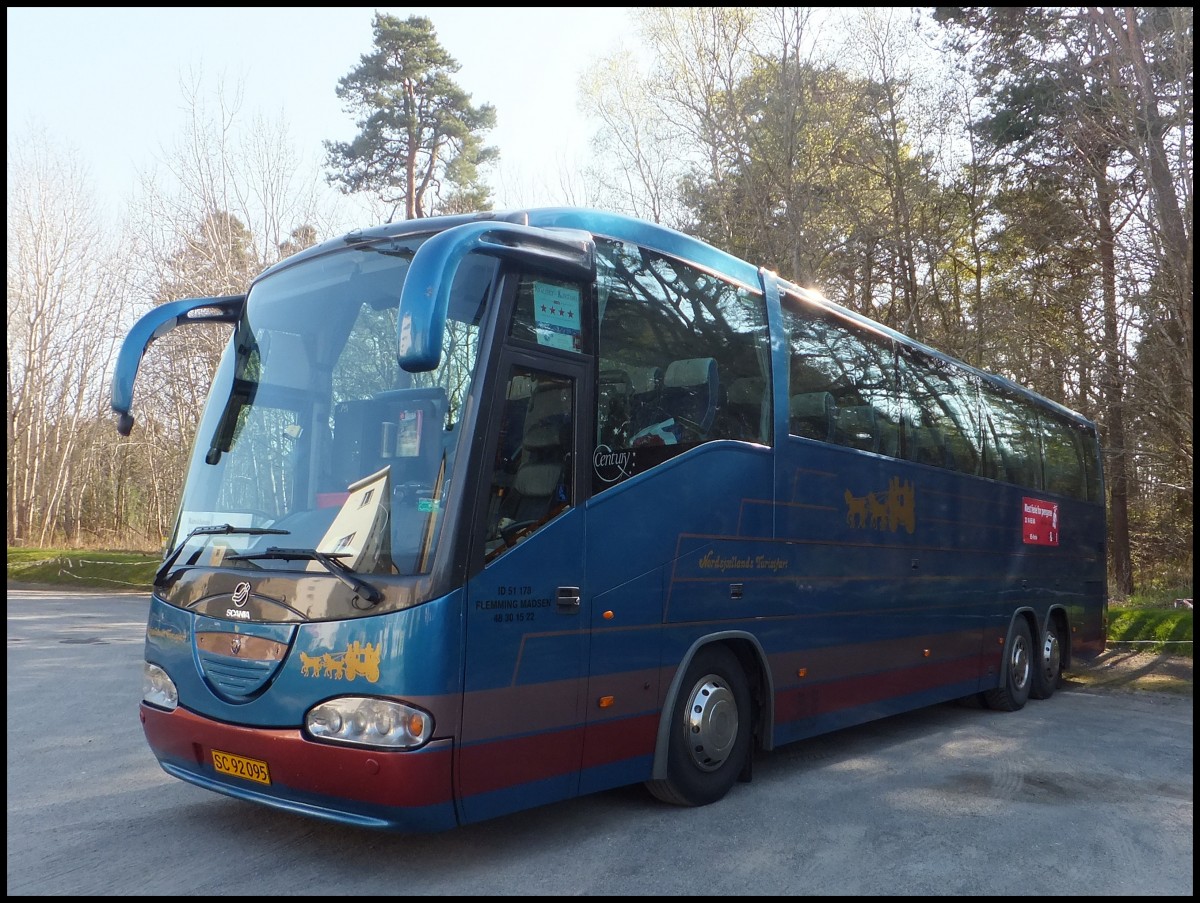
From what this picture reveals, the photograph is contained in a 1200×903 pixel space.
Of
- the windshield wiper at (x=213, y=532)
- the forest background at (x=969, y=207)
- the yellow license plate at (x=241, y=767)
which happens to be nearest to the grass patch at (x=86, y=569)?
the forest background at (x=969, y=207)

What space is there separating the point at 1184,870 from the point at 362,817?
13.9 feet

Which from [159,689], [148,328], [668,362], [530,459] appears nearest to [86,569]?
[148,328]

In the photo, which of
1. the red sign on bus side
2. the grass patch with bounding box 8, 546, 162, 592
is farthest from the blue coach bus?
the grass patch with bounding box 8, 546, 162, 592

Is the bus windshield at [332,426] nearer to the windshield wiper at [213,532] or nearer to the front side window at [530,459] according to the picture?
the windshield wiper at [213,532]

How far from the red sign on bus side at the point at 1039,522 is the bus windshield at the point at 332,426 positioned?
8.69 meters

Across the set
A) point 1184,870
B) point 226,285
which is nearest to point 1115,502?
point 1184,870

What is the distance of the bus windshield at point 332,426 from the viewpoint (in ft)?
16.0

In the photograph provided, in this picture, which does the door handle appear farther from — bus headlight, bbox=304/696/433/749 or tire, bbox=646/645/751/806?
tire, bbox=646/645/751/806

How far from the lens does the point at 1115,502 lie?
23594 mm

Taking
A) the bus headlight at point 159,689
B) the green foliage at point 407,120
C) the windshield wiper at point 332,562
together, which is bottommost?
the bus headlight at point 159,689

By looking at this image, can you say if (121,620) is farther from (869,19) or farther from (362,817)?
(869,19)

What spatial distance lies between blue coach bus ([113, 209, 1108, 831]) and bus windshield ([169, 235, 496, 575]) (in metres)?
0.02

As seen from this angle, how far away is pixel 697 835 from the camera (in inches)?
226

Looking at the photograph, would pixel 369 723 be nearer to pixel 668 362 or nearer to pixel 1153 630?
pixel 668 362
